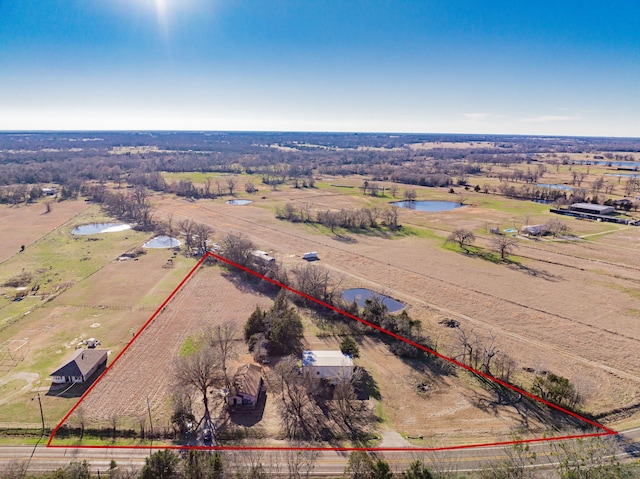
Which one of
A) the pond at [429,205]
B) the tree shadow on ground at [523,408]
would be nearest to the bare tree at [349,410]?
the tree shadow on ground at [523,408]

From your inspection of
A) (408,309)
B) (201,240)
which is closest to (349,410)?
(408,309)

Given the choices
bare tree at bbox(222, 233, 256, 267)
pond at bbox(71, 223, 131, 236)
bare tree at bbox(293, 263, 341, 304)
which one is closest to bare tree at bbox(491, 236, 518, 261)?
bare tree at bbox(293, 263, 341, 304)

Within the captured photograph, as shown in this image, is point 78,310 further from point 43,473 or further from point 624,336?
point 624,336

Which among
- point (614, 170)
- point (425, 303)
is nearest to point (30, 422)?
point (425, 303)

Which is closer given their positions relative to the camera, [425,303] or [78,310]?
[78,310]

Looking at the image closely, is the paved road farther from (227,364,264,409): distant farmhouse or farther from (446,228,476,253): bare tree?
(446,228,476,253): bare tree
